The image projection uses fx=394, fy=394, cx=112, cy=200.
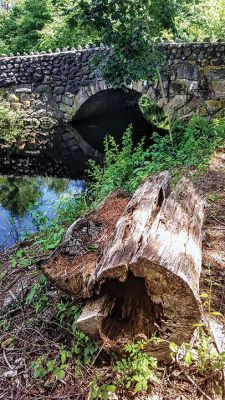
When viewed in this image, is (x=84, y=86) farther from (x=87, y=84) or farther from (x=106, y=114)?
(x=106, y=114)

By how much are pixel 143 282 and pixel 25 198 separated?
5005 millimetres

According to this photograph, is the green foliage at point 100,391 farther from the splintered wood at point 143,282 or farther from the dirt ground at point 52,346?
the splintered wood at point 143,282

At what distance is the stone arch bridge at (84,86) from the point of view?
7.98 meters

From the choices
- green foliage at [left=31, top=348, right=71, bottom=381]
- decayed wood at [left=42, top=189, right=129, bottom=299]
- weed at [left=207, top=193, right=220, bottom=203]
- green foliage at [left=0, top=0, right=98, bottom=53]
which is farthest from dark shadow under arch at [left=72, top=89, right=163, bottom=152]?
green foliage at [left=31, top=348, right=71, bottom=381]

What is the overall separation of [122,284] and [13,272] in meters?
1.58

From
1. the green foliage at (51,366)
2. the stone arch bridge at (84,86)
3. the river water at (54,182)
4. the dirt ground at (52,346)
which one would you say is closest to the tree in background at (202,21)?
the stone arch bridge at (84,86)

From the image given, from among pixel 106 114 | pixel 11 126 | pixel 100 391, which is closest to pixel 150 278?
pixel 100 391

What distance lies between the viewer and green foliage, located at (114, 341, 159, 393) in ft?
5.51

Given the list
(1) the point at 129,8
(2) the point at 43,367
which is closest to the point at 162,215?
(2) the point at 43,367

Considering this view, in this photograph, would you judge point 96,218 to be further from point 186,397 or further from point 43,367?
point 186,397

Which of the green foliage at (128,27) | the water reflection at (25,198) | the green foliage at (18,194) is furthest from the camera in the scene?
the green foliage at (18,194)

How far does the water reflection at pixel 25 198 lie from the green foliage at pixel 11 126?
275cm

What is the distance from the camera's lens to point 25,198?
6.66 m

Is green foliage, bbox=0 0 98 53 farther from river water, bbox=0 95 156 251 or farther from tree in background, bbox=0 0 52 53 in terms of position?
river water, bbox=0 95 156 251
